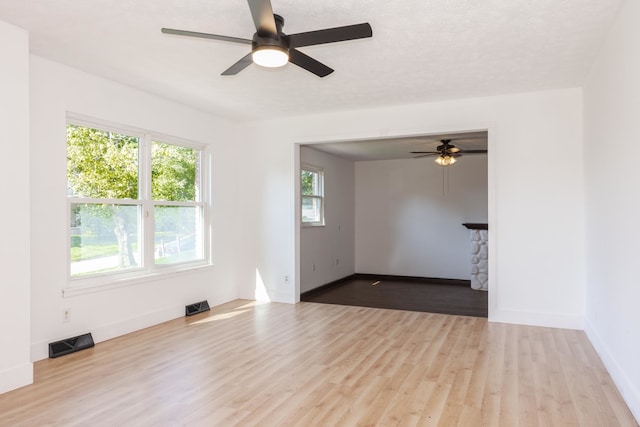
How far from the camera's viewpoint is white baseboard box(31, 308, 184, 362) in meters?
3.53

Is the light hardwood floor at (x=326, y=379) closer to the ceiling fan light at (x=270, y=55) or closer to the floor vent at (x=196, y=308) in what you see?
the floor vent at (x=196, y=308)

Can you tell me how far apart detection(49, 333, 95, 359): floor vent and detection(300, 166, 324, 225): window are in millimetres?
3739

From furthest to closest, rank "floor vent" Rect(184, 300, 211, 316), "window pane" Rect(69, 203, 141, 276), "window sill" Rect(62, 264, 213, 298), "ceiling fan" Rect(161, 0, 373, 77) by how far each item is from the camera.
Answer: "floor vent" Rect(184, 300, 211, 316) < "window pane" Rect(69, 203, 141, 276) < "window sill" Rect(62, 264, 213, 298) < "ceiling fan" Rect(161, 0, 373, 77)

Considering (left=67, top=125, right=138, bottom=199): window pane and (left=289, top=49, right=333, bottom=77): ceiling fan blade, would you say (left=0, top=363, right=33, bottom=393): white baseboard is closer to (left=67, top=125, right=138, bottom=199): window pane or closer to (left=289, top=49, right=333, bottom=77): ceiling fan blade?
(left=67, top=125, right=138, bottom=199): window pane

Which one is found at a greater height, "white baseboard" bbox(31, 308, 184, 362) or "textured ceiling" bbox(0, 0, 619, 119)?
"textured ceiling" bbox(0, 0, 619, 119)

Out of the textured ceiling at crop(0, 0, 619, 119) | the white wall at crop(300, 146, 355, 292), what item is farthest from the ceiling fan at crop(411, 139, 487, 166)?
the white wall at crop(300, 146, 355, 292)

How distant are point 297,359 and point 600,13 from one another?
3366 millimetres

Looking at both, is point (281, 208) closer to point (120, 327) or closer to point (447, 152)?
point (120, 327)

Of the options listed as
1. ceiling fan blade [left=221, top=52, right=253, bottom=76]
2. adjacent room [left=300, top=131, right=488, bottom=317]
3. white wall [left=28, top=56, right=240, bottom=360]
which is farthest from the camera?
→ adjacent room [left=300, top=131, right=488, bottom=317]

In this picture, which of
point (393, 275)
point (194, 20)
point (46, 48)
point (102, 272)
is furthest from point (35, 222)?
point (393, 275)

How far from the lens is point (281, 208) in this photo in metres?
5.87

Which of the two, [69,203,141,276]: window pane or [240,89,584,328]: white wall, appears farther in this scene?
[240,89,584,328]: white wall

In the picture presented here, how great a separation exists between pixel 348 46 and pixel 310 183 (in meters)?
4.06

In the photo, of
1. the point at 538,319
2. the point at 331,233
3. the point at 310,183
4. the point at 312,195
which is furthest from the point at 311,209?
the point at 538,319
